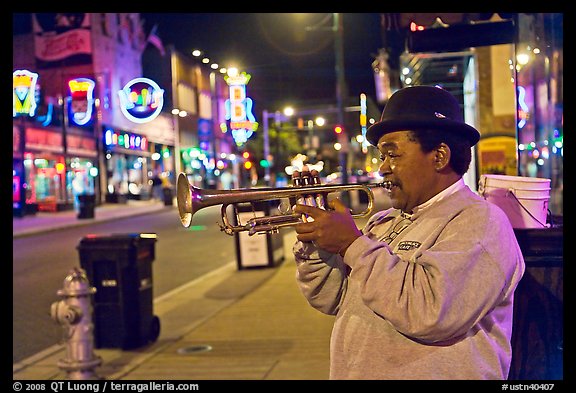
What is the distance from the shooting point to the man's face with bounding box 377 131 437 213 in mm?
2256

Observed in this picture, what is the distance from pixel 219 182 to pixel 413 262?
54.8 m

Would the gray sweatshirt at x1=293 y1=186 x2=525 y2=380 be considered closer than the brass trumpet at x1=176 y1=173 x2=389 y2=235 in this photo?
Yes

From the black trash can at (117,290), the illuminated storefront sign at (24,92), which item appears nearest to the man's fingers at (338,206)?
the black trash can at (117,290)

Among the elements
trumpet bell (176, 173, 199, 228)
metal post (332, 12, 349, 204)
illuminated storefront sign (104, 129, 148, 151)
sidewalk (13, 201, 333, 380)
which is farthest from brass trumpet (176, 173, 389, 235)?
illuminated storefront sign (104, 129, 148, 151)

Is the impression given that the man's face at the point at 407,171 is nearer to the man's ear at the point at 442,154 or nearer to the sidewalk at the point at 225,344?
the man's ear at the point at 442,154

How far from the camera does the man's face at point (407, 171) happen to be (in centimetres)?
226

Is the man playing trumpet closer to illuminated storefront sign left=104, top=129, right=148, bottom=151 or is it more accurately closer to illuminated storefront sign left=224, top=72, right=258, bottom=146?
illuminated storefront sign left=224, top=72, right=258, bottom=146

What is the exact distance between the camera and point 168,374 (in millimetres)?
5891

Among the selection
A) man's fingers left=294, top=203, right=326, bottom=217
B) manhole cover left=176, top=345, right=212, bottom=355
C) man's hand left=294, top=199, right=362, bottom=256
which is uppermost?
man's fingers left=294, top=203, right=326, bottom=217

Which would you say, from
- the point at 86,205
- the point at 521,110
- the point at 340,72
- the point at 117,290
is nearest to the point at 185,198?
the point at 521,110

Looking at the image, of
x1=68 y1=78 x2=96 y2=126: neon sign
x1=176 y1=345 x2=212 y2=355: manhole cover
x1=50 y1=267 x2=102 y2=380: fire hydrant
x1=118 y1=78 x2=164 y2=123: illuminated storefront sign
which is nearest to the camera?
x1=50 y1=267 x2=102 y2=380: fire hydrant

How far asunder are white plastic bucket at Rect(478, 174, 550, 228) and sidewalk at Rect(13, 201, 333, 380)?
2.76 meters

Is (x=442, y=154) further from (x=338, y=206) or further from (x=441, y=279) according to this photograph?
(x=441, y=279)
